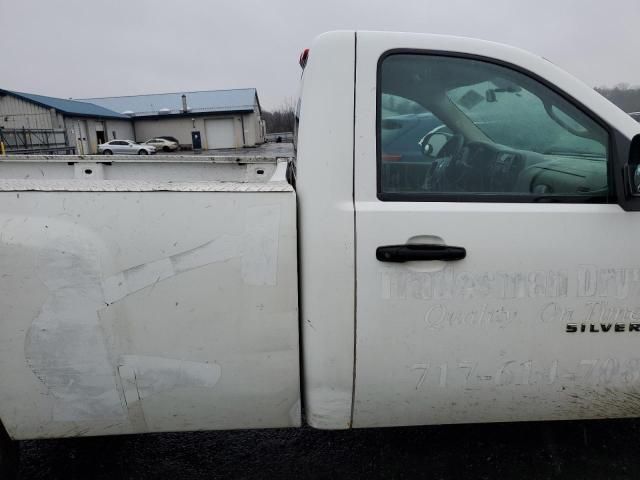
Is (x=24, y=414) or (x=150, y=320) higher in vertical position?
(x=150, y=320)

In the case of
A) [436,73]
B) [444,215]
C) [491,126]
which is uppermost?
[436,73]

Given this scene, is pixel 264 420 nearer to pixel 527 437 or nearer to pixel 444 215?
pixel 444 215

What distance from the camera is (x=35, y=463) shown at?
92.1 inches

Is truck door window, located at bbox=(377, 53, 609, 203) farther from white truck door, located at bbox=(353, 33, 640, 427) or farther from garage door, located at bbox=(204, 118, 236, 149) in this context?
garage door, located at bbox=(204, 118, 236, 149)

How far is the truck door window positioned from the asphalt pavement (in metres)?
1.42

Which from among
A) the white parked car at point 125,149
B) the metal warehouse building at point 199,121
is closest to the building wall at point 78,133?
the white parked car at point 125,149

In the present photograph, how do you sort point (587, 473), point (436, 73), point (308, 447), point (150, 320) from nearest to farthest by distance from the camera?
1. point (150, 320)
2. point (436, 73)
3. point (587, 473)
4. point (308, 447)

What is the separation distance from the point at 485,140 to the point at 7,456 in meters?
2.37

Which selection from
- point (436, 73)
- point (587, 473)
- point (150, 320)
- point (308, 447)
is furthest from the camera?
point (308, 447)

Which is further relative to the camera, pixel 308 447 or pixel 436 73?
pixel 308 447

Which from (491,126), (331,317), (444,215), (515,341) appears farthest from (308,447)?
(491,126)

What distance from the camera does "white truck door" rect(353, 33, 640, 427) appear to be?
167 centimetres

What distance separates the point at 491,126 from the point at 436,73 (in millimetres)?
338

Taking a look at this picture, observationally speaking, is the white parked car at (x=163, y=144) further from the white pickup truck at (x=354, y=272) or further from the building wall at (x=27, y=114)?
the white pickup truck at (x=354, y=272)
